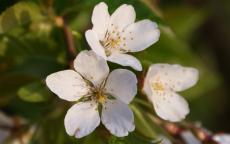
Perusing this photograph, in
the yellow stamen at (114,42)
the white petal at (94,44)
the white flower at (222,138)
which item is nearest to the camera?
the white petal at (94,44)

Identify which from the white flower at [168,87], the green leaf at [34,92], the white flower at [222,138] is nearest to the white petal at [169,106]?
the white flower at [168,87]

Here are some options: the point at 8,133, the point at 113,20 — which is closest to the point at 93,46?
the point at 113,20

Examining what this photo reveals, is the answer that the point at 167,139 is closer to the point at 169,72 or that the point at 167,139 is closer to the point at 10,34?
the point at 169,72

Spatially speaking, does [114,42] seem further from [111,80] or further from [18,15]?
[18,15]

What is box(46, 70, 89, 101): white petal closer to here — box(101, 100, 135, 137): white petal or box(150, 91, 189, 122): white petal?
box(101, 100, 135, 137): white petal

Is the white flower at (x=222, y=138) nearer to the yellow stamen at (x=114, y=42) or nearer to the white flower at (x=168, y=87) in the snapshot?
the white flower at (x=168, y=87)

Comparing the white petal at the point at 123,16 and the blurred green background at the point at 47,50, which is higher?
the white petal at the point at 123,16

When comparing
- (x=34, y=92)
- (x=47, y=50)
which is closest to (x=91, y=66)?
(x=34, y=92)

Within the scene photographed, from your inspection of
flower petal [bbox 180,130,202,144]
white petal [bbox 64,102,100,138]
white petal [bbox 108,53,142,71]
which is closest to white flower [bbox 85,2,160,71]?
white petal [bbox 108,53,142,71]
